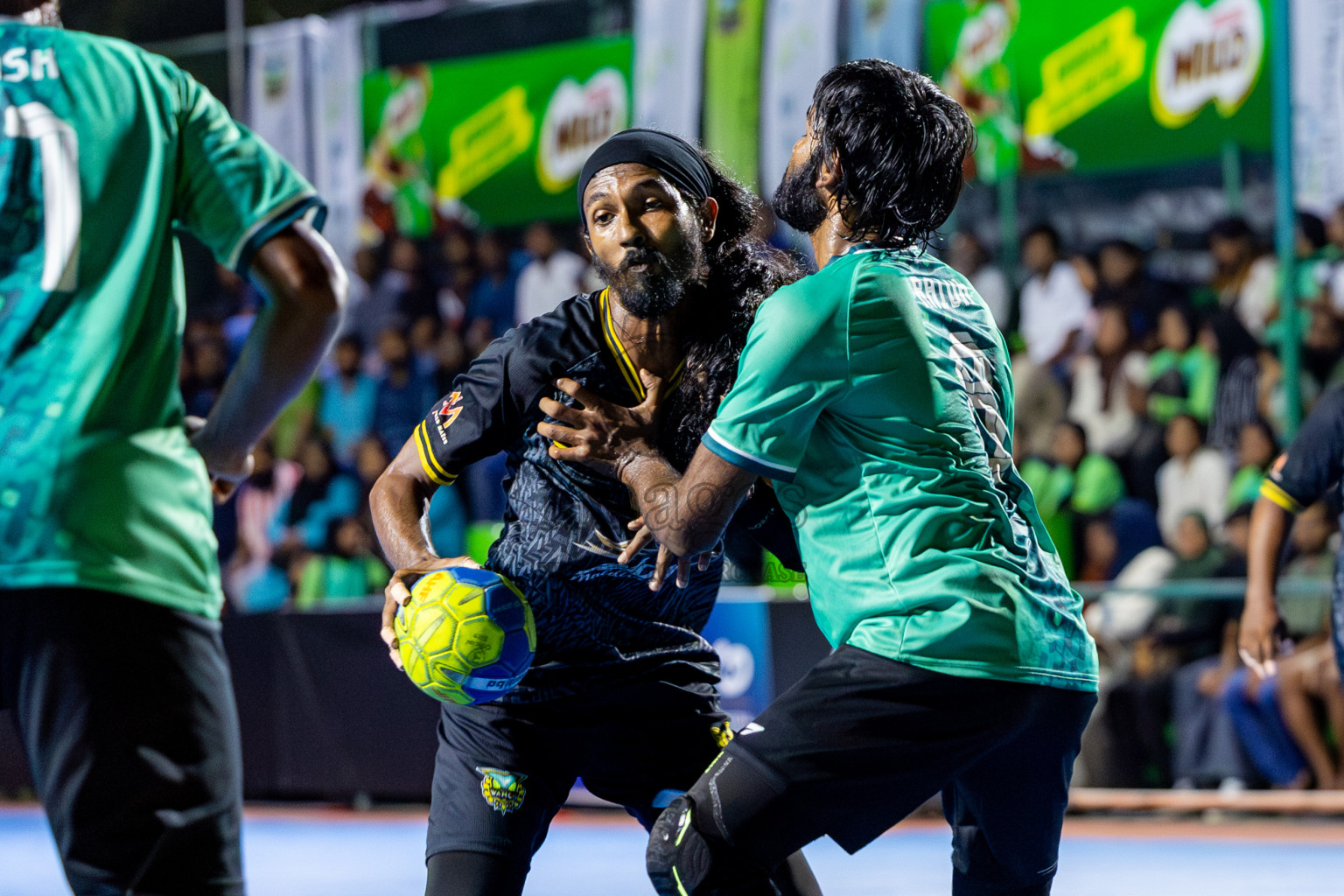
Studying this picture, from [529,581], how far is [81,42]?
1.55 m

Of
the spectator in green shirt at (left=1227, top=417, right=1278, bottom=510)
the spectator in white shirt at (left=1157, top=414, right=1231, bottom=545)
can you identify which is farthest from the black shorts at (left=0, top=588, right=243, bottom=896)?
the spectator in white shirt at (left=1157, top=414, right=1231, bottom=545)

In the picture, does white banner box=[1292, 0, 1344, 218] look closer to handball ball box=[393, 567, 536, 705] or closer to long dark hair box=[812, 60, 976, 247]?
long dark hair box=[812, 60, 976, 247]

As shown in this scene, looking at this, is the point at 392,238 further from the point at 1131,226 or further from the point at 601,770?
the point at 601,770

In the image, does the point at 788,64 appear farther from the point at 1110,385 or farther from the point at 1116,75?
the point at 1110,385

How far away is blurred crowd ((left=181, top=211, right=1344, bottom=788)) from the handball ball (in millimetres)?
5795

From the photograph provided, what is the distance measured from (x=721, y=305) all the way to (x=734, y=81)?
827cm

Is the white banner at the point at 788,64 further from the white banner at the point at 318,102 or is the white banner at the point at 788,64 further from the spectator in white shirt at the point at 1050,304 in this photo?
the white banner at the point at 318,102

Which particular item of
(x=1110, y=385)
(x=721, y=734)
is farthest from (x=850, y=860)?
(x=1110, y=385)

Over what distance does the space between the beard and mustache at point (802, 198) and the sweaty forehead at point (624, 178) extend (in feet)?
1.46

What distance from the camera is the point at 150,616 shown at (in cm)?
232

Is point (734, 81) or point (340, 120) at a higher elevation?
point (734, 81)

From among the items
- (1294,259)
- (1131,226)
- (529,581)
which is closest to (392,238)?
(1131,226)

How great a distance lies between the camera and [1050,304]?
10.6 m

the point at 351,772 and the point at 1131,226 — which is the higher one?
the point at 1131,226
